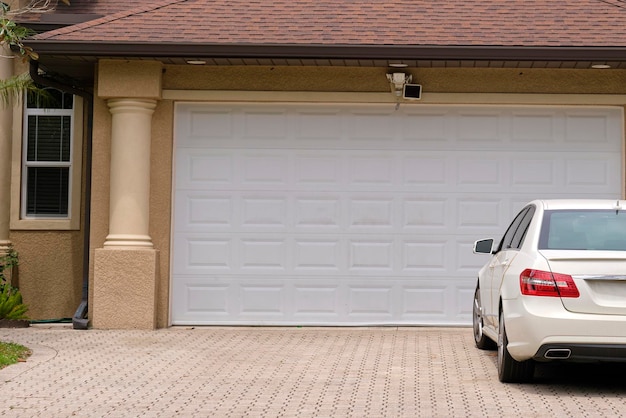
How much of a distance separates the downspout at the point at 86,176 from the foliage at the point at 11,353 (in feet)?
7.55

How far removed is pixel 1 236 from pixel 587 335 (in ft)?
31.4

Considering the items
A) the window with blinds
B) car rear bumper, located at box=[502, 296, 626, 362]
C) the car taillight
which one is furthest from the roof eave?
car rear bumper, located at box=[502, 296, 626, 362]

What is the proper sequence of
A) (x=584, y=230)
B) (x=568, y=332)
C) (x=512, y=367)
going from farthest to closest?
1. (x=512, y=367)
2. (x=584, y=230)
3. (x=568, y=332)

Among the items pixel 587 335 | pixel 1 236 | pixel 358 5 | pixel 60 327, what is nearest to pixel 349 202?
pixel 358 5

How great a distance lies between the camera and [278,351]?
11445 mm

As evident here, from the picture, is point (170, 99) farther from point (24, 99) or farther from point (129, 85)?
point (24, 99)

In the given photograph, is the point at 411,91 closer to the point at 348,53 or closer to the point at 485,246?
the point at 348,53

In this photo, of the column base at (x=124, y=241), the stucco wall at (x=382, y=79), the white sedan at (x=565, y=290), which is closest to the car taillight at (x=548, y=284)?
the white sedan at (x=565, y=290)

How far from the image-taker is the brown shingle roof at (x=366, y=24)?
13312mm

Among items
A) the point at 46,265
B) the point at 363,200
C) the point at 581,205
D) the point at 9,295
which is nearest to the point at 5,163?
the point at 46,265

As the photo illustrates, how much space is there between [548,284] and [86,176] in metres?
8.66

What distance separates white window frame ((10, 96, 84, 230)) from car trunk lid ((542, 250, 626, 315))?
906 centimetres

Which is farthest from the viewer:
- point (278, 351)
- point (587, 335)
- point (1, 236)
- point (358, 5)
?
point (1, 236)

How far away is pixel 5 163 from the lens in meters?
15.4
